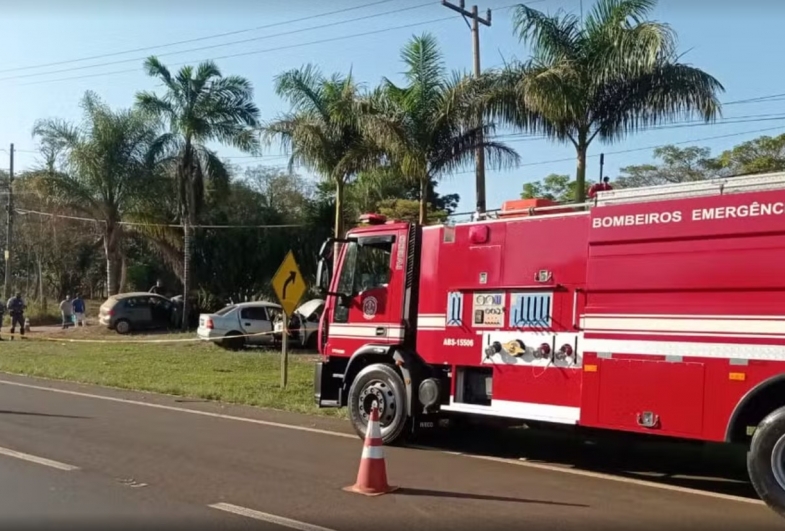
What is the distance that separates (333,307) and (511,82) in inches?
330

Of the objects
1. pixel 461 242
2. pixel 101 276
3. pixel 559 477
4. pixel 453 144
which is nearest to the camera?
pixel 559 477

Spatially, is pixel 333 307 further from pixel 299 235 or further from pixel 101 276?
pixel 101 276

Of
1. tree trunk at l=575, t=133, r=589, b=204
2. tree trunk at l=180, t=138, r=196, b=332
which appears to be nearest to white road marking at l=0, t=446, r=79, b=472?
tree trunk at l=575, t=133, r=589, b=204

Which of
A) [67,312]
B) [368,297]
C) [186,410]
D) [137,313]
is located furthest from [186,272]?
[368,297]

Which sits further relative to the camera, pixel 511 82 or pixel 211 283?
pixel 211 283

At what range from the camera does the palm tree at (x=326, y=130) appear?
22.1 meters

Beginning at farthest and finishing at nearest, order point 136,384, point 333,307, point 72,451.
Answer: point 136,384 → point 333,307 → point 72,451

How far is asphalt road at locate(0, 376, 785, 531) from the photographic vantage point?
660cm

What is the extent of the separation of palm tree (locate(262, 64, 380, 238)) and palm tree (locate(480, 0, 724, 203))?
571cm

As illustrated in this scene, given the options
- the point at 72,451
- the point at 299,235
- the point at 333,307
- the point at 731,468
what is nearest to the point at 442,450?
the point at 333,307

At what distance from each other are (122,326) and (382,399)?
2294 cm

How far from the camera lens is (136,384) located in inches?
639

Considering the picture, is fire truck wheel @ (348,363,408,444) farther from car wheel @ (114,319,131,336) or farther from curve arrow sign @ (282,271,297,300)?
car wheel @ (114,319,131,336)

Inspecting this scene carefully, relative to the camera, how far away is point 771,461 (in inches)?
275
